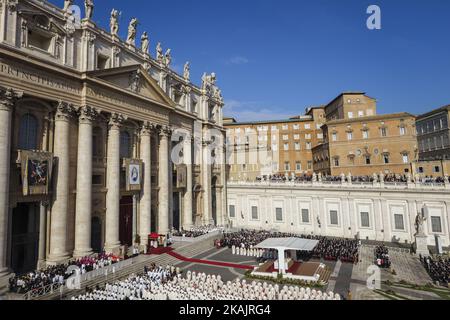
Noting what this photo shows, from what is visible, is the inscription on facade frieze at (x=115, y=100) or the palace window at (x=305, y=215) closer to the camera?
the inscription on facade frieze at (x=115, y=100)

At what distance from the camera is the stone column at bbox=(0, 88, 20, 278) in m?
18.5

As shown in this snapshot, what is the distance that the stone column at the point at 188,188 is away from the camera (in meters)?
39.2

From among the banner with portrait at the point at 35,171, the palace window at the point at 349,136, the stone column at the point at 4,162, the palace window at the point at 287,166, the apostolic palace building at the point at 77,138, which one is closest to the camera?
the stone column at the point at 4,162

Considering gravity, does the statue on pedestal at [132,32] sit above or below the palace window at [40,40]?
above

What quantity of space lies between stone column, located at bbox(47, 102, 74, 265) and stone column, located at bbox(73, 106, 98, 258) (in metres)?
0.95

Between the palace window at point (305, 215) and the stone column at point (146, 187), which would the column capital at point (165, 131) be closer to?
the stone column at point (146, 187)

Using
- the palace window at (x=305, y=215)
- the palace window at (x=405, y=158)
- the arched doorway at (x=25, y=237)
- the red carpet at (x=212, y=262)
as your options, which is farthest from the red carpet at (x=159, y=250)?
the palace window at (x=405, y=158)

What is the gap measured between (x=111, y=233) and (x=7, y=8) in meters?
18.8

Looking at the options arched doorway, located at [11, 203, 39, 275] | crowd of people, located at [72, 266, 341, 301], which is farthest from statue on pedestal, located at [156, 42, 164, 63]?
crowd of people, located at [72, 266, 341, 301]

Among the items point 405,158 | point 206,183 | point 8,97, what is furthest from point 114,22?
point 405,158

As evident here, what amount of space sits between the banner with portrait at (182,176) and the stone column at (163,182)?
2.64m

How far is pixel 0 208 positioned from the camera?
18.4 metres

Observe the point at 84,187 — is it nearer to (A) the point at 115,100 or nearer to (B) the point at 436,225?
(A) the point at 115,100
